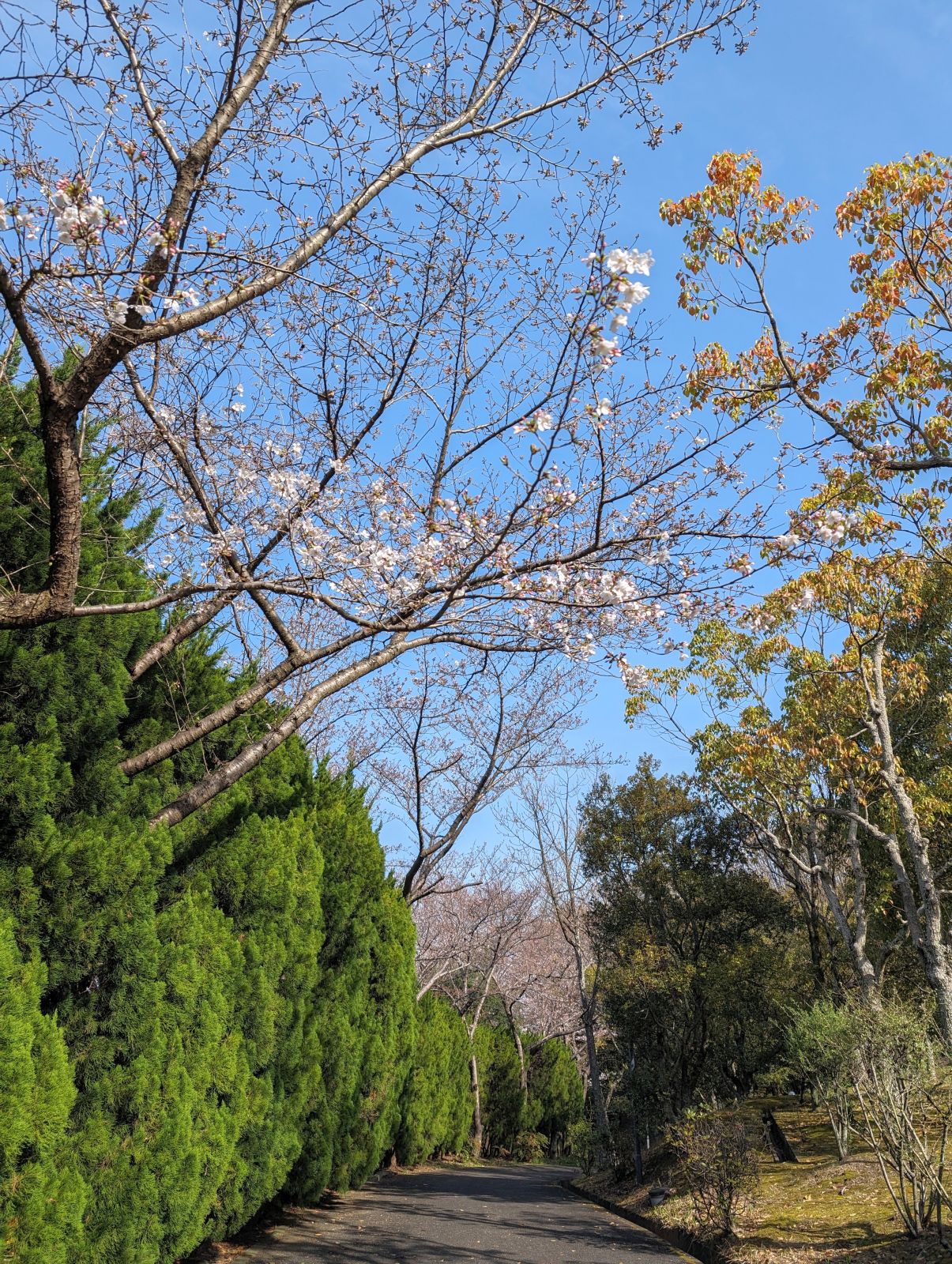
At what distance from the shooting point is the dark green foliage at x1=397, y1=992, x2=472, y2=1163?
14.8 metres

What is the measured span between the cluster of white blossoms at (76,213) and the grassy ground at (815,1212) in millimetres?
7147

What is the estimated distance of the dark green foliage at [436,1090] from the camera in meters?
14.8

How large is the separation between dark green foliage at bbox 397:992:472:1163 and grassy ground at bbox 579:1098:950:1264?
4.08 metres

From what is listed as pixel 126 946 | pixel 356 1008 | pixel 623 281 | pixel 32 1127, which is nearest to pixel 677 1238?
pixel 356 1008

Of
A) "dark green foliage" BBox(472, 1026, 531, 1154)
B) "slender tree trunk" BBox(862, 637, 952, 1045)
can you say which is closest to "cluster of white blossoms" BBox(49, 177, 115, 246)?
"slender tree trunk" BBox(862, 637, 952, 1045)

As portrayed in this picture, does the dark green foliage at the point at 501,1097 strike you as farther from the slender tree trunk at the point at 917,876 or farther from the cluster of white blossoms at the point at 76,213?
the cluster of white blossoms at the point at 76,213

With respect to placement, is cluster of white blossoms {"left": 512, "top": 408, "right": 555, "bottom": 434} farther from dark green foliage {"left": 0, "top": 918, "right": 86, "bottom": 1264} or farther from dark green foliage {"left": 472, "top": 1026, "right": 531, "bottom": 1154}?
dark green foliage {"left": 472, "top": 1026, "right": 531, "bottom": 1154}

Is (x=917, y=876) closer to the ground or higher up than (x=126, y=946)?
higher up

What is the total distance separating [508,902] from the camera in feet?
78.0

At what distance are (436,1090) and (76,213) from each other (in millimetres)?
16431

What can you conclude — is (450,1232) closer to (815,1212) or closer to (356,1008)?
(356,1008)

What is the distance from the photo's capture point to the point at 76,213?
3320 millimetres

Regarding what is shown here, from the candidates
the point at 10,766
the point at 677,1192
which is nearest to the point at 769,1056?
the point at 677,1192

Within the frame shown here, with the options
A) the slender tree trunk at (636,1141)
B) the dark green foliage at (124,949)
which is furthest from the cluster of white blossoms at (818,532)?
the slender tree trunk at (636,1141)
